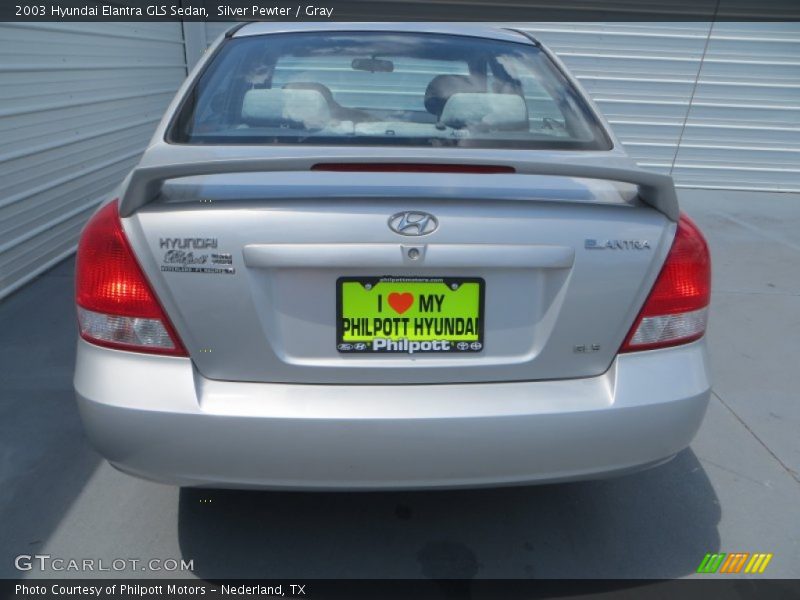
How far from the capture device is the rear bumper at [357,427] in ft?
6.38

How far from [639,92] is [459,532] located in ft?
24.8

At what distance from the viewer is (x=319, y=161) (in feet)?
6.45

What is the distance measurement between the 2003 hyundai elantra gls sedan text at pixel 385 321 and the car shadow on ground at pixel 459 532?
519 millimetres

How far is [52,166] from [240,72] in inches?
124

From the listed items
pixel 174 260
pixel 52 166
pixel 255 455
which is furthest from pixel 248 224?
pixel 52 166

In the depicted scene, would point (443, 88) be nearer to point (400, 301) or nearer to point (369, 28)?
point (369, 28)

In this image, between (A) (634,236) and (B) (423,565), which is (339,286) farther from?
(B) (423,565)

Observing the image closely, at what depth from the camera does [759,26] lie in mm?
8641

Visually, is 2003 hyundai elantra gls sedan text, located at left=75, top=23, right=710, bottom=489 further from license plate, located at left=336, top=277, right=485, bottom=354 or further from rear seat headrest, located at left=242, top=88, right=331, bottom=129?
rear seat headrest, located at left=242, top=88, right=331, bottom=129

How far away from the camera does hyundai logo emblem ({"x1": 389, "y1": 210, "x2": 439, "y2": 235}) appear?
192cm

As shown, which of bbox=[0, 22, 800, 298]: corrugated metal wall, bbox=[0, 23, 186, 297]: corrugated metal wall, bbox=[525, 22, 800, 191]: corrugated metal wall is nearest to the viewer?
bbox=[0, 23, 186, 297]: corrugated metal wall

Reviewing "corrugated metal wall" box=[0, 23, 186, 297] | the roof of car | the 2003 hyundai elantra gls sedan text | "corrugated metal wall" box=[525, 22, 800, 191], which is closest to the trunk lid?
the 2003 hyundai elantra gls sedan text

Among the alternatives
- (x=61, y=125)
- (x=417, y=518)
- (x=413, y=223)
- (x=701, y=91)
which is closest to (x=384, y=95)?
(x=413, y=223)

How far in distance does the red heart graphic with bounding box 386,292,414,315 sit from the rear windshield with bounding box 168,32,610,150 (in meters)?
0.66
